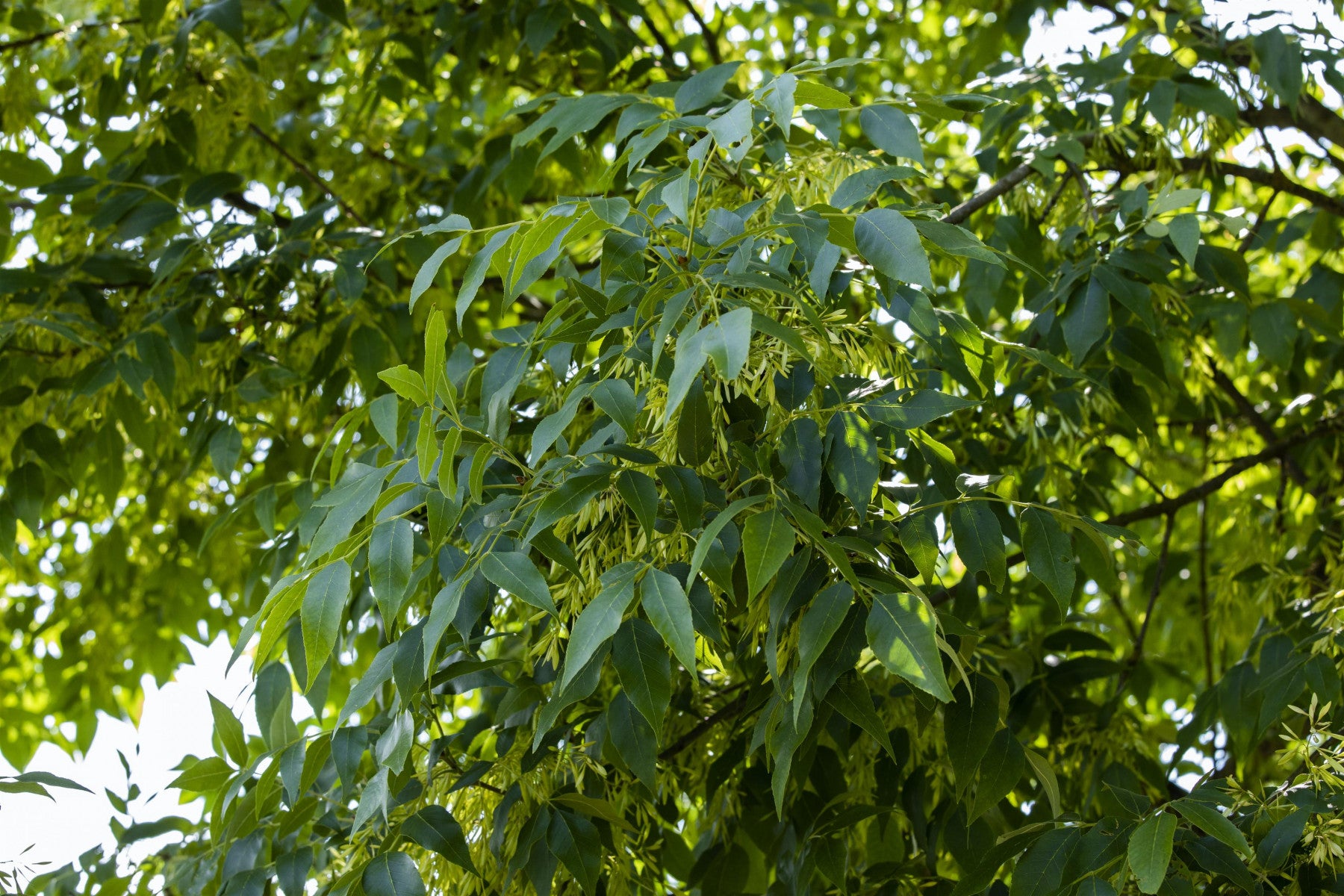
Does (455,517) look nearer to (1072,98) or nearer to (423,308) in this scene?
(423,308)

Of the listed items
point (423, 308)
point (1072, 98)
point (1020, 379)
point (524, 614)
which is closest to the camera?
point (524, 614)

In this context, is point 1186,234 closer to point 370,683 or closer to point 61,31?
point 370,683

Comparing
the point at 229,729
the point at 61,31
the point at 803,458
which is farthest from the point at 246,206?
the point at 803,458

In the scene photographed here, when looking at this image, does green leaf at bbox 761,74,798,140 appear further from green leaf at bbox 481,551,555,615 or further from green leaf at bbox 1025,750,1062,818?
green leaf at bbox 1025,750,1062,818

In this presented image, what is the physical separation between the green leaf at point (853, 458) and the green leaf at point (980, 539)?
0.54ft

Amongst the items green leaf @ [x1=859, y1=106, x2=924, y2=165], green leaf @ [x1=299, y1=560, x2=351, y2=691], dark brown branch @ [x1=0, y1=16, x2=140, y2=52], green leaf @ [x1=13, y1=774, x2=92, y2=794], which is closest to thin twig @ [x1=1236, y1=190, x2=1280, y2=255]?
green leaf @ [x1=859, y1=106, x2=924, y2=165]

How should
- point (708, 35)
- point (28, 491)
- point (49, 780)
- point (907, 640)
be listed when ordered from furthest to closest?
point (708, 35) < point (28, 491) < point (49, 780) < point (907, 640)

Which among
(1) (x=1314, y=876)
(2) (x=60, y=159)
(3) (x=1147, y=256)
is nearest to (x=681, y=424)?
(1) (x=1314, y=876)

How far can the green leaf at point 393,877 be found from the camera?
110 cm

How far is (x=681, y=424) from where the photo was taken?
101 cm

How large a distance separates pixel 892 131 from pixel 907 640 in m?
0.65

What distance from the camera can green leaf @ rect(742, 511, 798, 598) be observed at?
879 millimetres

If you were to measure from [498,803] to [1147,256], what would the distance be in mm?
1101

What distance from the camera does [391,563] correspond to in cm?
104
